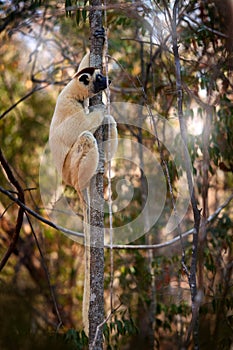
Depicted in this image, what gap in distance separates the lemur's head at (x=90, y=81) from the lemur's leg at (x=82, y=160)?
1.01 feet

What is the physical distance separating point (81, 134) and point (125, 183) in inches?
122

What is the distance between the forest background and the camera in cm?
539

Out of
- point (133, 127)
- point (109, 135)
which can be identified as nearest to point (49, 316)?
point (133, 127)

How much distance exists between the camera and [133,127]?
23.2 feet

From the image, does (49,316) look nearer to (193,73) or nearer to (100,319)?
(193,73)

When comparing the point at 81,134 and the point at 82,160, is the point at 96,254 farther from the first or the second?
the point at 81,134

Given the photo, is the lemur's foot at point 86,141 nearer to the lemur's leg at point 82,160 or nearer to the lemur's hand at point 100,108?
the lemur's leg at point 82,160

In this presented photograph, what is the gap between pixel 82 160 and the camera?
3.55 meters

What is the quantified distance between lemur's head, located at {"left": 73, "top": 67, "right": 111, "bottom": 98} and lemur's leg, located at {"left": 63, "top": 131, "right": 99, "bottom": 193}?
1.01ft

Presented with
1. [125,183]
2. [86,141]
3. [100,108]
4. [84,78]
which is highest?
[125,183]

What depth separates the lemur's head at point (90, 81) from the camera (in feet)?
11.2

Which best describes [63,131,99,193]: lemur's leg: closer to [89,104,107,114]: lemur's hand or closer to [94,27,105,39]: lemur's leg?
[89,104,107,114]: lemur's hand

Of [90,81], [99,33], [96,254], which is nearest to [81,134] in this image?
[90,81]

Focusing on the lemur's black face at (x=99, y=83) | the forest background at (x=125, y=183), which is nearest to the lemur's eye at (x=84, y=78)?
the lemur's black face at (x=99, y=83)
